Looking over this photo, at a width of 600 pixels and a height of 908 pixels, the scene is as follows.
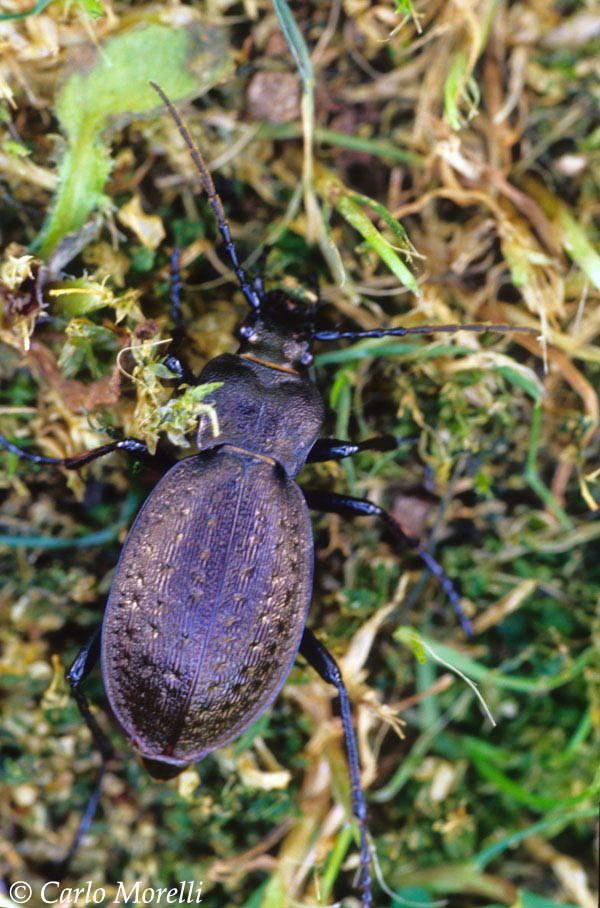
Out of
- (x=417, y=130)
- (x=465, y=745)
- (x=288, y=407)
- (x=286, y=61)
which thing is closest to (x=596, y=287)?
(x=417, y=130)

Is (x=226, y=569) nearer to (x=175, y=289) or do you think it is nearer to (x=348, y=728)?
(x=348, y=728)

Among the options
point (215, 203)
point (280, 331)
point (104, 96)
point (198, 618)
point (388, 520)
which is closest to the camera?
point (198, 618)

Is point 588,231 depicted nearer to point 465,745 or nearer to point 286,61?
point 286,61

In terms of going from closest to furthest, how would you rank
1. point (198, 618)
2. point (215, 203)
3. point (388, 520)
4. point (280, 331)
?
point (198, 618) → point (215, 203) → point (280, 331) → point (388, 520)

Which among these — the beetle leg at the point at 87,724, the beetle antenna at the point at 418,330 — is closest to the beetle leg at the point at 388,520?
the beetle antenna at the point at 418,330

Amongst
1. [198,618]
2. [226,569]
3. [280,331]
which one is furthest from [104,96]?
[198,618]

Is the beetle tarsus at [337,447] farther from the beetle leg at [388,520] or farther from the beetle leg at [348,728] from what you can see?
the beetle leg at [348,728]
